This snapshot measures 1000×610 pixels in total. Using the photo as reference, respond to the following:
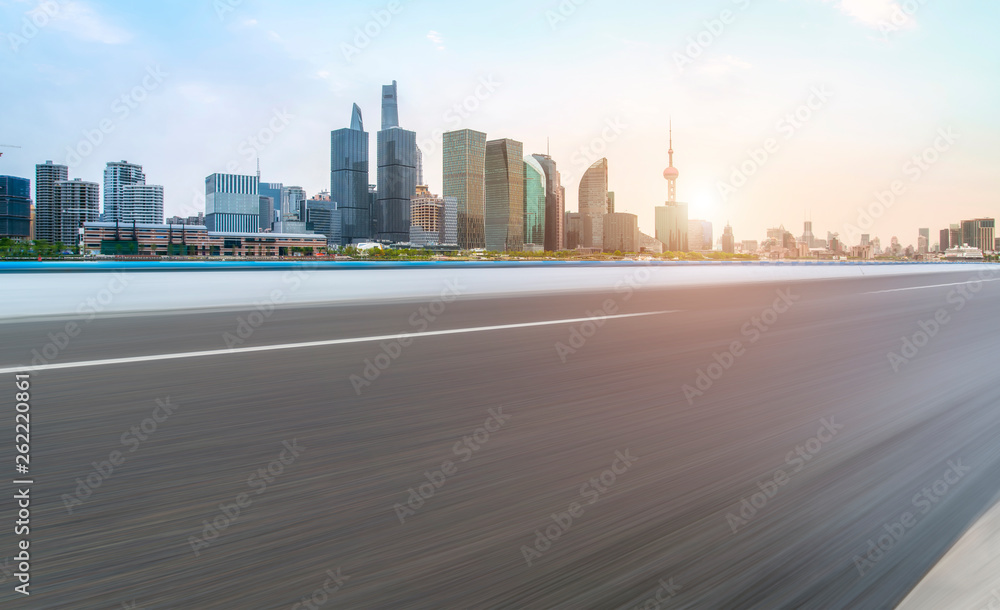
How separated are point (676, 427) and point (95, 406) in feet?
9.76

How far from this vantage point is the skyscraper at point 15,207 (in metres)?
52.4

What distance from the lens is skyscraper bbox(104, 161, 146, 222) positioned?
234ft

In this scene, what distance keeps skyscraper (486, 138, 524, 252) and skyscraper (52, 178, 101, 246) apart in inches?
3326

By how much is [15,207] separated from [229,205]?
7674cm

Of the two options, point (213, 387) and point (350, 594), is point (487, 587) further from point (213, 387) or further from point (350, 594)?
point (213, 387)

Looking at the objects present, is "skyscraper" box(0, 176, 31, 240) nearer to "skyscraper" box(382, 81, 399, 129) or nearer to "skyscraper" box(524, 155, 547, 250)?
"skyscraper" box(524, 155, 547, 250)

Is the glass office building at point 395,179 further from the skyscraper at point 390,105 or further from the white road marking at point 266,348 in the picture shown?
the white road marking at point 266,348

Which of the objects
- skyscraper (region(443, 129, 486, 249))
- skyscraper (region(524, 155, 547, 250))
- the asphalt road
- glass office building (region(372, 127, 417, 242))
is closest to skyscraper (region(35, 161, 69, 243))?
the asphalt road

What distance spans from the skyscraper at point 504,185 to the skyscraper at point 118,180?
243 feet

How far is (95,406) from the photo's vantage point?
2996 millimetres

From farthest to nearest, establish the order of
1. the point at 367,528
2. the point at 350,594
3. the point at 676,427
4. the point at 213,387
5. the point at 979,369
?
1. the point at 979,369
2. the point at 213,387
3. the point at 676,427
4. the point at 367,528
5. the point at 350,594

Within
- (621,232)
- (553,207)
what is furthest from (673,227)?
(553,207)

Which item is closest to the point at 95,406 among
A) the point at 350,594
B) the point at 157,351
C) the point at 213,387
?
the point at 213,387

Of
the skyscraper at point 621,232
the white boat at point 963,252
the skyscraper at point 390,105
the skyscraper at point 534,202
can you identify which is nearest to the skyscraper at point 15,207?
the skyscraper at point 534,202
